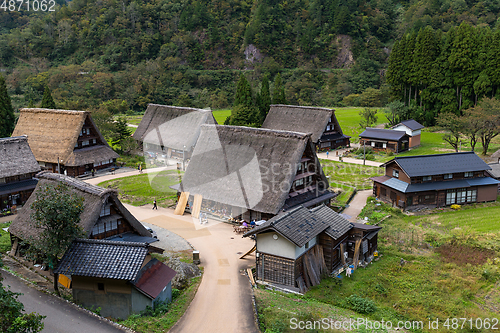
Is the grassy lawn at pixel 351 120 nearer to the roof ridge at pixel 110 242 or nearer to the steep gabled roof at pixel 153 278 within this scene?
the steep gabled roof at pixel 153 278

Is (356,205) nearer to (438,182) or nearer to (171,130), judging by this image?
(438,182)

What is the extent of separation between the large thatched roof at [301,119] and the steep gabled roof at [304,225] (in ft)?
85.8

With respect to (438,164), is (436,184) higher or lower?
lower

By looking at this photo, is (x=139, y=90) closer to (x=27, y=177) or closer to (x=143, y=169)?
(x=143, y=169)

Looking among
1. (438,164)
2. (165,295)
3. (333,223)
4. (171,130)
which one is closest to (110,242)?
(165,295)

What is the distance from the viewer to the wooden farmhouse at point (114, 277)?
16.7 metres

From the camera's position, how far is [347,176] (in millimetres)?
39938

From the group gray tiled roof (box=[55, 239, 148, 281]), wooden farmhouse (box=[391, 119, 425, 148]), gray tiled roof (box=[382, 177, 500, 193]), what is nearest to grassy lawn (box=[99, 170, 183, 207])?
gray tiled roof (box=[55, 239, 148, 281])

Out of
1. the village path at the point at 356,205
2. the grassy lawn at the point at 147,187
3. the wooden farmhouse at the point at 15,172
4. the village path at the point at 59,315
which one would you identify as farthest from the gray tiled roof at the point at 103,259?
the village path at the point at 356,205

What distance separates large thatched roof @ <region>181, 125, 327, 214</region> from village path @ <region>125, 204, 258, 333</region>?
2337mm

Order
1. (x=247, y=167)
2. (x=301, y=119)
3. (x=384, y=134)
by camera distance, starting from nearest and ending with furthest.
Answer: (x=247, y=167), (x=384, y=134), (x=301, y=119)

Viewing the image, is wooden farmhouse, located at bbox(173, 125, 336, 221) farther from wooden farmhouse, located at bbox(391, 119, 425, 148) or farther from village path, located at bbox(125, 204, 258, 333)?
wooden farmhouse, located at bbox(391, 119, 425, 148)

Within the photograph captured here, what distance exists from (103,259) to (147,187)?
65.8 ft

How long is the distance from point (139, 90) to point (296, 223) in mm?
66643
